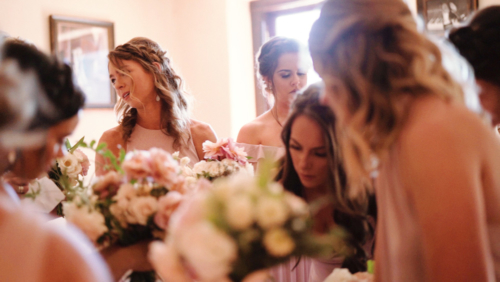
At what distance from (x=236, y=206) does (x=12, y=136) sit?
512 mm

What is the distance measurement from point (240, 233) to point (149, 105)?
213cm

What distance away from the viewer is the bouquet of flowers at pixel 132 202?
3.48 ft

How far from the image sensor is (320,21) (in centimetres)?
110

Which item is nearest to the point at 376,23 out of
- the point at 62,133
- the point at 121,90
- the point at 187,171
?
the point at 62,133

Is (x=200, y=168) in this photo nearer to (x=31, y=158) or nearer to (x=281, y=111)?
(x=31, y=158)

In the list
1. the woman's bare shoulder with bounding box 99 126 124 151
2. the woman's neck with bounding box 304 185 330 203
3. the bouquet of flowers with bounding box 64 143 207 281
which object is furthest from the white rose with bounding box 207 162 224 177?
the woman's bare shoulder with bounding box 99 126 124 151

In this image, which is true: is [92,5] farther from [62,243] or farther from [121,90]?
[62,243]

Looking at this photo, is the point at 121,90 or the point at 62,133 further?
the point at 121,90

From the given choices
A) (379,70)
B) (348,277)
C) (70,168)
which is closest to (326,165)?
(348,277)

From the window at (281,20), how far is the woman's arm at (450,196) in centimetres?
345

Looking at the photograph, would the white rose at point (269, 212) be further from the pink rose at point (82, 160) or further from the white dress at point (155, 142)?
the white dress at point (155, 142)

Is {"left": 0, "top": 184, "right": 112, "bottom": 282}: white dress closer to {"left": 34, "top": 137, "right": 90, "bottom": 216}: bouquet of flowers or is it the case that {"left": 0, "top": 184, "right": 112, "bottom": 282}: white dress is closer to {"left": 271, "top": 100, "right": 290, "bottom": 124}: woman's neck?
{"left": 34, "top": 137, "right": 90, "bottom": 216}: bouquet of flowers

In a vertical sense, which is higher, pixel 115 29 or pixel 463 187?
pixel 115 29

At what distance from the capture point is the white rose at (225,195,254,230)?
654 millimetres
